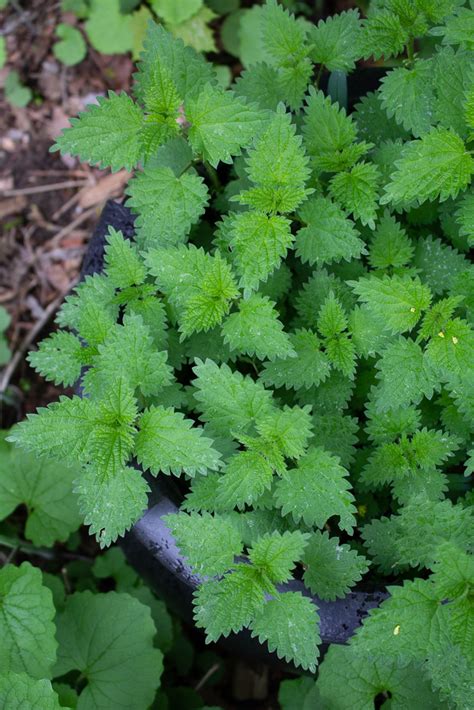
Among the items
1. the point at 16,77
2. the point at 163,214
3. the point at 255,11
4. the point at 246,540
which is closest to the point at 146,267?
the point at 163,214

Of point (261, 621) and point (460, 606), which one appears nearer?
point (460, 606)

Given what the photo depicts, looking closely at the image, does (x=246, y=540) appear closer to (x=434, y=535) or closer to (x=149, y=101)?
(x=434, y=535)

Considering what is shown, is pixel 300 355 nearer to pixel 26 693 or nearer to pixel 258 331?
pixel 258 331

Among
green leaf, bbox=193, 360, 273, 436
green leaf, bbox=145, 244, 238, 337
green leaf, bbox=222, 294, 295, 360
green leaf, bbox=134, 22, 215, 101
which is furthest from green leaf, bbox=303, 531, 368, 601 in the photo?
green leaf, bbox=134, 22, 215, 101

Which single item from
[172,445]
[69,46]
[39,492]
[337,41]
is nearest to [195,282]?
[172,445]

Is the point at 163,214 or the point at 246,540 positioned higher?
the point at 163,214

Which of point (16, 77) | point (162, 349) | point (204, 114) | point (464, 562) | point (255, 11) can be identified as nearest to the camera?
point (464, 562)

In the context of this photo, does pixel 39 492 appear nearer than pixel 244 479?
No
